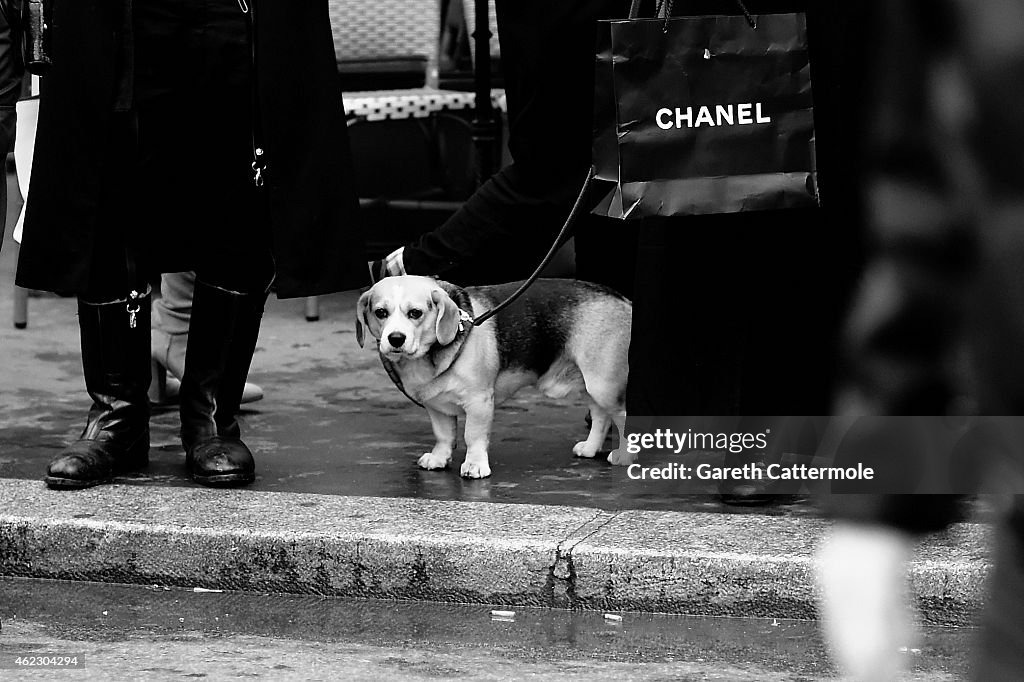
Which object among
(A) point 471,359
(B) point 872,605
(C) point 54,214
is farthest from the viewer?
(A) point 471,359

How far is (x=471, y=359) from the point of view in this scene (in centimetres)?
506

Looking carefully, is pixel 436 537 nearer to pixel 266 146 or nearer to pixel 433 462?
pixel 433 462

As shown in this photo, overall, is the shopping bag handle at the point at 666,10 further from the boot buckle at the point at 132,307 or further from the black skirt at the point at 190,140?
the boot buckle at the point at 132,307

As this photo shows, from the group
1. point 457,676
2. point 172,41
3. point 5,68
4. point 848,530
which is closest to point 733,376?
Result: point 457,676

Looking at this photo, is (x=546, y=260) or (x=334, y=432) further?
(x=334, y=432)

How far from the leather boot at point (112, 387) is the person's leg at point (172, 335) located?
2.37ft

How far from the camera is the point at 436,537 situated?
4262 millimetres

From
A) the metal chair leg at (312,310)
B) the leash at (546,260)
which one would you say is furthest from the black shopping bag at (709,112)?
the metal chair leg at (312,310)

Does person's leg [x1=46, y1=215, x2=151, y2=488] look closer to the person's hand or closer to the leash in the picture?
the leash

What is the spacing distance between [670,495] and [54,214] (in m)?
1.86

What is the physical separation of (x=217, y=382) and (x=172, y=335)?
92 cm

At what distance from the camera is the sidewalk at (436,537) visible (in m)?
4.10

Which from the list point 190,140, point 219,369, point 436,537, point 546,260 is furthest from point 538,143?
point 436,537

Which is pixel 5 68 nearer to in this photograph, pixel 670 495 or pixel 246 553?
pixel 246 553
